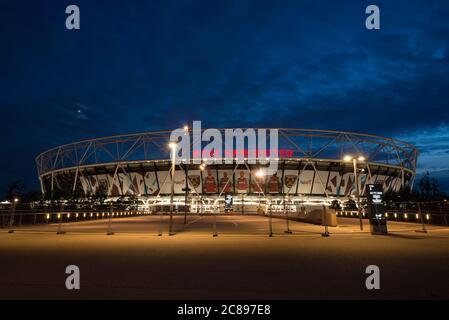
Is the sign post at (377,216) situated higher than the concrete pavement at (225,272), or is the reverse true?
the sign post at (377,216)

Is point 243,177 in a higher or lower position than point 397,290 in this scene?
higher

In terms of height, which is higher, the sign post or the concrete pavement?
the sign post

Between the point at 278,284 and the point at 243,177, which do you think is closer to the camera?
the point at 278,284

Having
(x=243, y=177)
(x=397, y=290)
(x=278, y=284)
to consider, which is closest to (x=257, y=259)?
(x=278, y=284)

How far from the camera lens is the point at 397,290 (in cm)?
562

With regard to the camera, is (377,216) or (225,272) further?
(377,216)

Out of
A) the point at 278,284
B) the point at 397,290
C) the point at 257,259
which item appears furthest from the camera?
the point at 257,259

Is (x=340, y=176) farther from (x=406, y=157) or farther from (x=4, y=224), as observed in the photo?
(x=4, y=224)

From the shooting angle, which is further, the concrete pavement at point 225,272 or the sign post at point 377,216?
the sign post at point 377,216

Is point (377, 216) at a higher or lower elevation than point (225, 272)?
higher

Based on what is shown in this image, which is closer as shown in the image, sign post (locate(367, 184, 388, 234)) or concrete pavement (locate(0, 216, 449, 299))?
concrete pavement (locate(0, 216, 449, 299))
